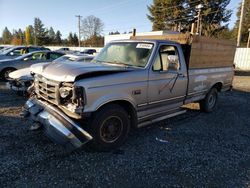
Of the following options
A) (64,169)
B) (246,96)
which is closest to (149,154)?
(64,169)

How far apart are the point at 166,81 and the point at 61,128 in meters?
2.48

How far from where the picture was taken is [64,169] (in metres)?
3.37

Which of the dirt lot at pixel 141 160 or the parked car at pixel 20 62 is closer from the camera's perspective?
the dirt lot at pixel 141 160

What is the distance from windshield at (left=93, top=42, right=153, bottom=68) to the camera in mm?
4543

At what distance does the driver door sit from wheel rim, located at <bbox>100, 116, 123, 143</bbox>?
863 mm

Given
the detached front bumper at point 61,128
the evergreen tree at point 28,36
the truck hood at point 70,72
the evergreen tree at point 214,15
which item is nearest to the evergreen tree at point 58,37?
the evergreen tree at point 28,36

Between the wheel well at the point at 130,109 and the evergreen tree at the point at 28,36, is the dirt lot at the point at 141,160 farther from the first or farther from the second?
the evergreen tree at the point at 28,36

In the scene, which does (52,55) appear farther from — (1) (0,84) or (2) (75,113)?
(2) (75,113)

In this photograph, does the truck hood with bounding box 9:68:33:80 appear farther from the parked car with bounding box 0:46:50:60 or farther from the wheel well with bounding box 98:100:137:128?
the parked car with bounding box 0:46:50:60

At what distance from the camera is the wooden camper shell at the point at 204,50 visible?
5.45 metres

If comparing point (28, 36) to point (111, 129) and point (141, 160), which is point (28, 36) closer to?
point (111, 129)

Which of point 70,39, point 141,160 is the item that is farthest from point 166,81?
point 70,39

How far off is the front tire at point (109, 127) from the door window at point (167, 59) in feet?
4.13

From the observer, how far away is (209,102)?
6984mm
